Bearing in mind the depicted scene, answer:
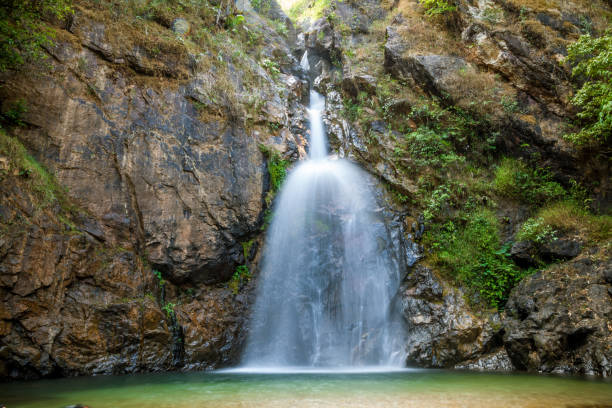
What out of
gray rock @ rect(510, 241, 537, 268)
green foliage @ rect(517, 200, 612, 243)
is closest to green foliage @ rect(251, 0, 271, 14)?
green foliage @ rect(517, 200, 612, 243)

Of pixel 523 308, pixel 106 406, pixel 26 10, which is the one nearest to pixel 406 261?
pixel 523 308

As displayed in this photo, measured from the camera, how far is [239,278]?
29.0ft

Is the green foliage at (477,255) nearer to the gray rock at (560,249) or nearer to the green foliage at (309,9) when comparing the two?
the gray rock at (560,249)

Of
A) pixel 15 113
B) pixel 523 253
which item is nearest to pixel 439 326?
pixel 523 253

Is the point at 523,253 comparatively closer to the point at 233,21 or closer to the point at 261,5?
the point at 233,21

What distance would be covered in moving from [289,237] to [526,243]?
6297mm

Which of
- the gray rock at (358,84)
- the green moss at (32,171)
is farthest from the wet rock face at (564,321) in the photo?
the green moss at (32,171)

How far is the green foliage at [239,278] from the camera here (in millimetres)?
8698

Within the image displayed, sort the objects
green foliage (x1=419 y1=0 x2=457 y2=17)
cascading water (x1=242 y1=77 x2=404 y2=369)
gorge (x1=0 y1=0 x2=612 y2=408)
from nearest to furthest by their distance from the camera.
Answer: gorge (x1=0 y1=0 x2=612 y2=408)
cascading water (x1=242 y1=77 x2=404 y2=369)
green foliage (x1=419 y1=0 x2=457 y2=17)

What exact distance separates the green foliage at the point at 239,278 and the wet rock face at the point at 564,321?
643 cm

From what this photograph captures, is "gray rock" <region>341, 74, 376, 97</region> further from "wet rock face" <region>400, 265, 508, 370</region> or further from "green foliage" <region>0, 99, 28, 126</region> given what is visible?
"green foliage" <region>0, 99, 28, 126</region>

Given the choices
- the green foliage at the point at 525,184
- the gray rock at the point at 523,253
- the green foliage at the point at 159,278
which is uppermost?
the green foliage at the point at 525,184

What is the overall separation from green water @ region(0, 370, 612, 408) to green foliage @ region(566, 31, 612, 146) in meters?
6.41

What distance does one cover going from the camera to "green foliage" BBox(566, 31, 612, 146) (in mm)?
7895
